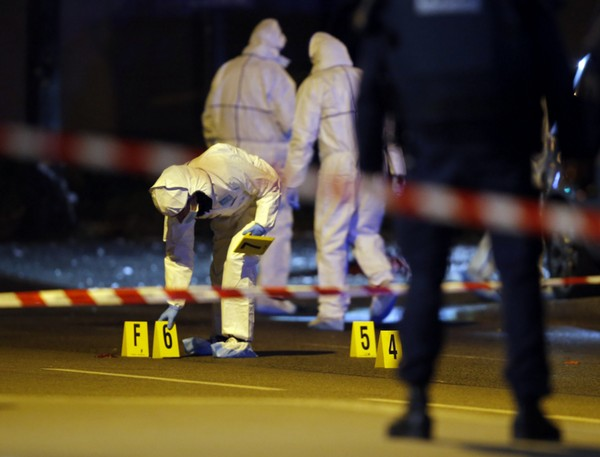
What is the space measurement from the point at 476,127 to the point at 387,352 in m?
4.10

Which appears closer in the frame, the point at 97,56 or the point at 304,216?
the point at 304,216

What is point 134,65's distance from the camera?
30953 millimetres

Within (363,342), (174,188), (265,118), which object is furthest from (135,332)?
(265,118)

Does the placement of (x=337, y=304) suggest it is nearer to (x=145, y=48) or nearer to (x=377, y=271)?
(x=377, y=271)

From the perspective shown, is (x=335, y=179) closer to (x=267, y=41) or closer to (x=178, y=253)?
(x=267, y=41)

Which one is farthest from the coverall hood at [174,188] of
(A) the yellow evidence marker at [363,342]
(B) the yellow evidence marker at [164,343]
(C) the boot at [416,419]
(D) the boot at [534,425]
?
(D) the boot at [534,425]

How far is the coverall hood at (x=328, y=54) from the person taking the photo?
12.9 m

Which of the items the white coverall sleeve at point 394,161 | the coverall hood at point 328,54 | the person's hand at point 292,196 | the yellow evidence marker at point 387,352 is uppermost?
the coverall hood at point 328,54

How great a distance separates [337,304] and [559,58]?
23.1 feet

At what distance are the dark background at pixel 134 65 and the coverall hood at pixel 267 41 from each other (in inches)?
429

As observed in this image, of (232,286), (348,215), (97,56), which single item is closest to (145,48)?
(97,56)

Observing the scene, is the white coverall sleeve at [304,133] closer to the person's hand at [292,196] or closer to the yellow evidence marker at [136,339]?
the person's hand at [292,196]

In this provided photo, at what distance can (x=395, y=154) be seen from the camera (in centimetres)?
1280

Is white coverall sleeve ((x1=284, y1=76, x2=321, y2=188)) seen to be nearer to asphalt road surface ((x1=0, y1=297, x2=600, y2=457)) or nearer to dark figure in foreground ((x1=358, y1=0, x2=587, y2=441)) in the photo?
asphalt road surface ((x1=0, y1=297, x2=600, y2=457))
